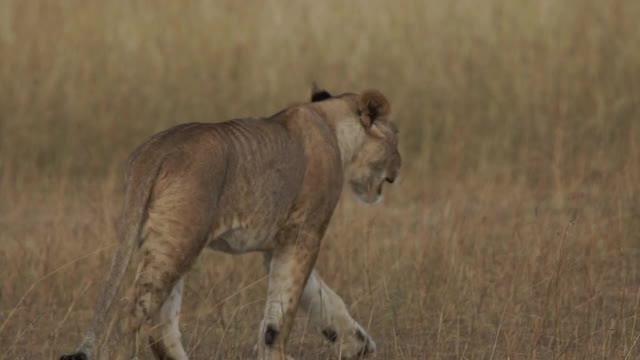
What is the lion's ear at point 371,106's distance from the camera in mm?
7289

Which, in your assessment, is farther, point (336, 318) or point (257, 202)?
point (336, 318)

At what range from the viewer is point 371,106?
7.34m

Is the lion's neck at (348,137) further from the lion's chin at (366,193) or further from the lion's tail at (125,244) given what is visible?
the lion's tail at (125,244)

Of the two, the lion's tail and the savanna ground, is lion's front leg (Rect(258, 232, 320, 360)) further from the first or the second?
the lion's tail

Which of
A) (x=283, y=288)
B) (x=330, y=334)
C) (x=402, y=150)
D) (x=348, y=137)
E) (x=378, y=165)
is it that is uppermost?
(x=348, y=137)

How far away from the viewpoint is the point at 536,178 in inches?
Answer: 445

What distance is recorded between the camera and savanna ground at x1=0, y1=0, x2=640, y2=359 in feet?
26.6

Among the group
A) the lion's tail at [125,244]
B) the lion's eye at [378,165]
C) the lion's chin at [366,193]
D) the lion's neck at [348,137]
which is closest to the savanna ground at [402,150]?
the lion's chin at [366,193]

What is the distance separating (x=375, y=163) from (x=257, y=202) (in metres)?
0.99

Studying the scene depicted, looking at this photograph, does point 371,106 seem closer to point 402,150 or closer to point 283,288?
point 283,288

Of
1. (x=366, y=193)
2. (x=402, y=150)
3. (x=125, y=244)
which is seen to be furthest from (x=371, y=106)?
(x=402, y=150)

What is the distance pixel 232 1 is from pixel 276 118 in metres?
6.67

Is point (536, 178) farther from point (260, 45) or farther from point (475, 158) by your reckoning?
point (260, 45)

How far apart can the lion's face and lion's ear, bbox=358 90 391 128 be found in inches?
1.8
